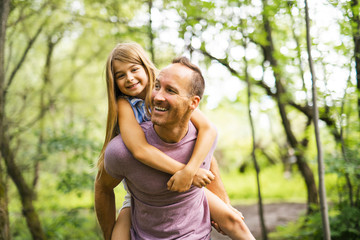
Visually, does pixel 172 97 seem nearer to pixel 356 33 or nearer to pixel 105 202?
pixel 105 202

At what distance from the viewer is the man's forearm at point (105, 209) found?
1.80 m

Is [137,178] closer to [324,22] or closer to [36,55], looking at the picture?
[324,22]

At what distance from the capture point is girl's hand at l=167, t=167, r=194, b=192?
1489 mm

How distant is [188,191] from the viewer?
162 centimetres

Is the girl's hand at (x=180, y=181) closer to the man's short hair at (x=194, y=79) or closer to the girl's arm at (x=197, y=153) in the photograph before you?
the girl's arm at (x=197, y=153)

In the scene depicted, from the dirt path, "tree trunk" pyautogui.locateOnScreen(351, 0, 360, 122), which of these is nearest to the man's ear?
"tree trunk" pyautogui.locateOnScreen(351, 0, 360, 122)

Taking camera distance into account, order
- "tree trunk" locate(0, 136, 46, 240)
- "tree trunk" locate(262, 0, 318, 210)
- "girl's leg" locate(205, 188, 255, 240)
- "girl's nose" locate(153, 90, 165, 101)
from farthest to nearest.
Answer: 1. "tree trunk" locate(262, 0, 318, 210)
2. "tree trunk" locate(0, 136, 46, 240)
3. "girl's leg" locate(205, 188, 255, 240)
4. "girl's nose" locate(153, 90, 165, 101)

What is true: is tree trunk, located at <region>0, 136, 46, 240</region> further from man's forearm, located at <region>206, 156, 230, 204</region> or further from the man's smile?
the man's smile

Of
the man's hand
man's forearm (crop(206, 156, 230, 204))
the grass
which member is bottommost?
the grass

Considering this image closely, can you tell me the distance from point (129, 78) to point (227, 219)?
2.89ft

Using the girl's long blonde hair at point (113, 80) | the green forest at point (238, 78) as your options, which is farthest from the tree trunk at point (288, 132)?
the girl's long blonde hair at point (113, 80)

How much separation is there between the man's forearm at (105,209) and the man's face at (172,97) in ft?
1.89

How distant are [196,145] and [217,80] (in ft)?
27.6

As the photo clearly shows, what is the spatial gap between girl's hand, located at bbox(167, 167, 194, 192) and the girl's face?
548 millimetres
